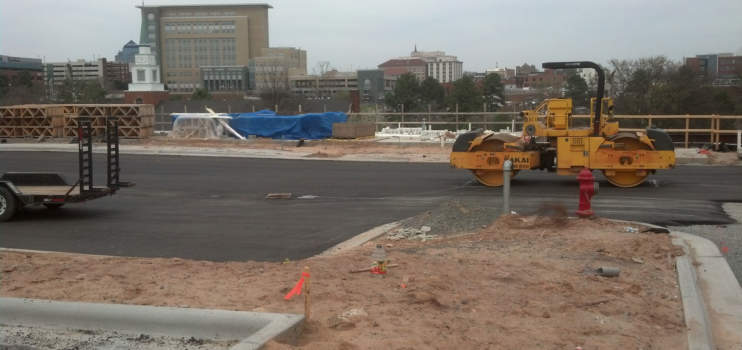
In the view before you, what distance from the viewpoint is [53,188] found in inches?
566

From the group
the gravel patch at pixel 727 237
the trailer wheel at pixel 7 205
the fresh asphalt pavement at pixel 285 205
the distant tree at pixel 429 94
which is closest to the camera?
the gravel patch at pixel 727 237

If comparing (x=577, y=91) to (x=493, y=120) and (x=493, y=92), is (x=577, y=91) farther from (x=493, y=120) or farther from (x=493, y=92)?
(x=493, y=92)

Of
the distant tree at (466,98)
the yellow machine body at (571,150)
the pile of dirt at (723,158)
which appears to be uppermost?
the distant tree at (466,98)

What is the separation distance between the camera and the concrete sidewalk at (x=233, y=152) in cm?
2647

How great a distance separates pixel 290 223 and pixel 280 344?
7813 millimetres

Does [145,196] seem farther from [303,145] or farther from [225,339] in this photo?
[303,145]

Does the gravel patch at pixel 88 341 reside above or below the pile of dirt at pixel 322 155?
below

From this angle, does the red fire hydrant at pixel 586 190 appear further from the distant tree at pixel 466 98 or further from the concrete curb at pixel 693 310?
the distant tree at pixel 466 98

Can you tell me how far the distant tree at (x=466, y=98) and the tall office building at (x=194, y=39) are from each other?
279 ft

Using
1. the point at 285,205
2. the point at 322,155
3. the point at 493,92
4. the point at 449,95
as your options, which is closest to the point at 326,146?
the point at 322,155

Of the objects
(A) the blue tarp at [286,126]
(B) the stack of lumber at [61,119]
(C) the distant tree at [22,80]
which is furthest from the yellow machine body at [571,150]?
(C) the distant tree at [22,80]

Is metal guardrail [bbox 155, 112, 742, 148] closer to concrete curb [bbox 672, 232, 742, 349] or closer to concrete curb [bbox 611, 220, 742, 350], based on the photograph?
concrete curb [bbox 672, 232, 742, 349]

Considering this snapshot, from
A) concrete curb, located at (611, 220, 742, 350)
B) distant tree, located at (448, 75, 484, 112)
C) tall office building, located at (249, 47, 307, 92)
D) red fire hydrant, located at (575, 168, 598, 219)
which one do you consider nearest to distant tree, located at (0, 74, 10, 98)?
distant tree, located at (448, 75, 484, 112)

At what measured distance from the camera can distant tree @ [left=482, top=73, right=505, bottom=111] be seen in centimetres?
6031
